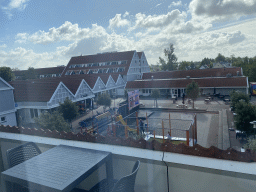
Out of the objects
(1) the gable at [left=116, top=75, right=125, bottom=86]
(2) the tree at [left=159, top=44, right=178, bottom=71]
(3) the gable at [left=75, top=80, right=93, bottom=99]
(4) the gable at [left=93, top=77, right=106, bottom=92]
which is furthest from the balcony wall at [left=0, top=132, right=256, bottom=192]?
(2) the tree at [left=159, top=44, right=178, bottom=71]

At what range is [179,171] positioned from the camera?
11.3ft

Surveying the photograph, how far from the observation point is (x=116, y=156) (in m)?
4.03

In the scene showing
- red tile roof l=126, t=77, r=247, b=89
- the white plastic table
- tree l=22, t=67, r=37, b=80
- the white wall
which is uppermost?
tree l=22, t=67, r=37, b=80

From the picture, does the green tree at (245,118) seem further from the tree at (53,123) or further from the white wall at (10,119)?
the white wall at (10,119)

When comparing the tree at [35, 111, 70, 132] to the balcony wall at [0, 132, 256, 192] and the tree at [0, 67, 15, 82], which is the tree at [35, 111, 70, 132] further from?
the tree at [0, 67, 15, 82]

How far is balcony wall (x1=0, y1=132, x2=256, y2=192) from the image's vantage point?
3.05 meters

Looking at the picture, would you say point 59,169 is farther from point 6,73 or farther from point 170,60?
point 170,60

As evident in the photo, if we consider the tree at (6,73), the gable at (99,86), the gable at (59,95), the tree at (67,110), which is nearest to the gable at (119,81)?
the gable at (99,86)

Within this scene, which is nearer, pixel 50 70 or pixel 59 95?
pixel 59 95

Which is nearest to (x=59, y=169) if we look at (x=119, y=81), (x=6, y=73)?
(x=119, y=81)

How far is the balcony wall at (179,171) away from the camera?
305 cm

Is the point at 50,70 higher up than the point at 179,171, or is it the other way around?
the point at 50,70

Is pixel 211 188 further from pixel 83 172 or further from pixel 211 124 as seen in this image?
pixel 211 124

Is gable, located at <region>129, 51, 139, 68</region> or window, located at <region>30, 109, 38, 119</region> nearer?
window, located at <region>30, 109, 38, 119</region>
